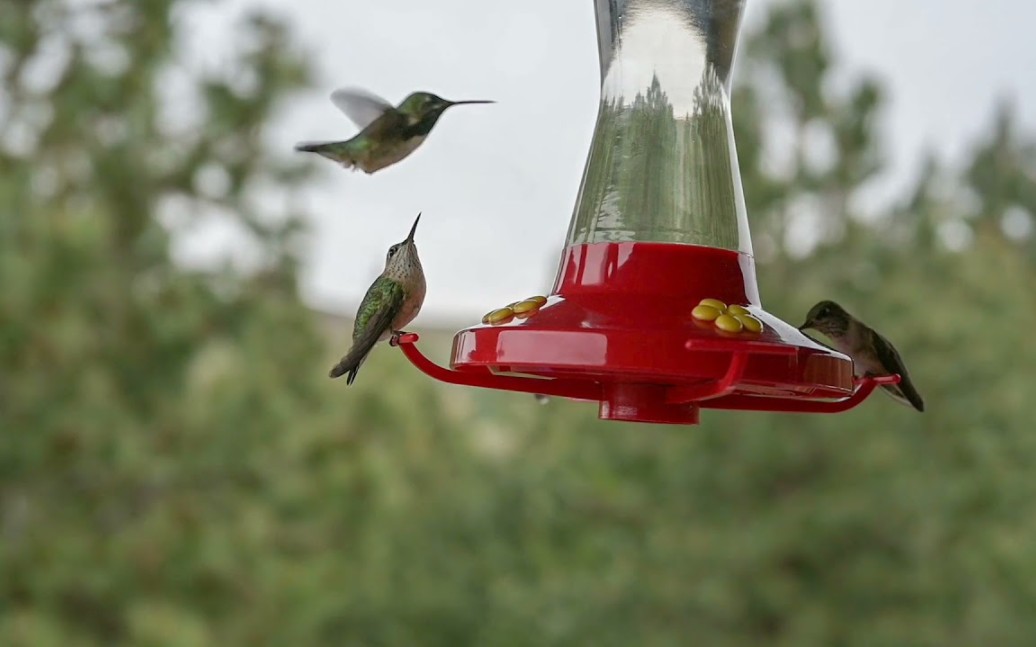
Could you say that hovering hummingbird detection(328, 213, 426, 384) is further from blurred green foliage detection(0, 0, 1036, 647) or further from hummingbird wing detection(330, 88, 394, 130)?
blurred green foliage detection(0, 0, 1036, 647)

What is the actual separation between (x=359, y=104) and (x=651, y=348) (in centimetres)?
111

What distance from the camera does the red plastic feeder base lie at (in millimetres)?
1536

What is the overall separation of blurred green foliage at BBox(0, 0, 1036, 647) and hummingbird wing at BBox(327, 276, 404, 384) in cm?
356

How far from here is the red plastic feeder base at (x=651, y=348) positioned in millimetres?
1536

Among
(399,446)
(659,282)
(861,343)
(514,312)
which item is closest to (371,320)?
(514,312)

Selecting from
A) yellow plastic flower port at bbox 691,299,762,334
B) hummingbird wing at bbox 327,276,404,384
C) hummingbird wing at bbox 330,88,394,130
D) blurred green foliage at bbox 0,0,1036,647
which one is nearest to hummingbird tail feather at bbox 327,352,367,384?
hummingbird wing at bbox 327,276,404,384

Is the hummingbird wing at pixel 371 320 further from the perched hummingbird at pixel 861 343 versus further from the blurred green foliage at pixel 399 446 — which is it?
the blurred green foliage at pixel 399 446

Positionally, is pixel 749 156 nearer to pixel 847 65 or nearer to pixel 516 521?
pixel 847 65

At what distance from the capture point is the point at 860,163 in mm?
7656

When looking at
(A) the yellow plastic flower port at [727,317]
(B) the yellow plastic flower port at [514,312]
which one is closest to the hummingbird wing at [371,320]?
(B) the yellow plastic flower port at [514,312]

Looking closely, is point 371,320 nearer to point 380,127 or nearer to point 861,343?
Answer: point 380,127

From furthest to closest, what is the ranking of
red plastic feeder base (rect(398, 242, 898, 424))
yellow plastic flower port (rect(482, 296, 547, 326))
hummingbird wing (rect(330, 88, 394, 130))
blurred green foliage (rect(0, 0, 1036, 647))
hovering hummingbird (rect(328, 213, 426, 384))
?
blurred green foliage (rect(0, 0, 1036, 647)), hummingbird wing (rect(330, 88, 394, 130)), hovering hummingbird (rect(328, 213, 426, 384)), yellow plastic flower port (rect(482, 296, 547, 326)), red plastic feeder base (rect(398, 242, 898, 424))

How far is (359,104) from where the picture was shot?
244 centimetres

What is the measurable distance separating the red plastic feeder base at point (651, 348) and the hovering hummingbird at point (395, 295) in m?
0.17
